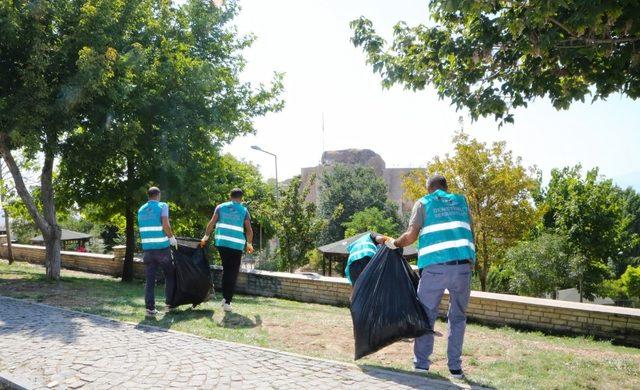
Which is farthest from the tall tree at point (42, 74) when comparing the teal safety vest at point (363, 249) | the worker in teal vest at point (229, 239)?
the teal safety vest at point (363, 249)

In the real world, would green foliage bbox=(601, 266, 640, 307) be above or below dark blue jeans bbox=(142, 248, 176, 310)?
below

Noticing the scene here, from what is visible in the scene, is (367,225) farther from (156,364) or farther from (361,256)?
(156,364)

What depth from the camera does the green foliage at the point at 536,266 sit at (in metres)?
22.0

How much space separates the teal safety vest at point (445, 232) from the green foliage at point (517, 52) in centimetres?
211

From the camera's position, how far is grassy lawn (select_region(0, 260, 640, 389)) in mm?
4859

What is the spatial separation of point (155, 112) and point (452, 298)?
36.8ft

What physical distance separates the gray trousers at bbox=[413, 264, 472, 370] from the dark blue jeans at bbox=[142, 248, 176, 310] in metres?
4.20

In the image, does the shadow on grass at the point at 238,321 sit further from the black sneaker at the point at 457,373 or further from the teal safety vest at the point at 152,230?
the black sneaker at the point at 457,373

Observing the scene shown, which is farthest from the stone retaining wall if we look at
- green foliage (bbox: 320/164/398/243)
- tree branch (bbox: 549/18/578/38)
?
green foliage (bbox: 320/164/398/243)

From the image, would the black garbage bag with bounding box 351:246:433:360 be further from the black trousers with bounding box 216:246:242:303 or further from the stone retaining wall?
the stone retaining wall

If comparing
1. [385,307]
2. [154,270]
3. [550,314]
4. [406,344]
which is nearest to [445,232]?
[385,307]

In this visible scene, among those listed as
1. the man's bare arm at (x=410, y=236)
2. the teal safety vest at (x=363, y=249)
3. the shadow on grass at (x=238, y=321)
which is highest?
the man's bare arm at (x=410, y=236)

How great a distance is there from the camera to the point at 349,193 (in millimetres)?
51625

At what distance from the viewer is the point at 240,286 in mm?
11688
